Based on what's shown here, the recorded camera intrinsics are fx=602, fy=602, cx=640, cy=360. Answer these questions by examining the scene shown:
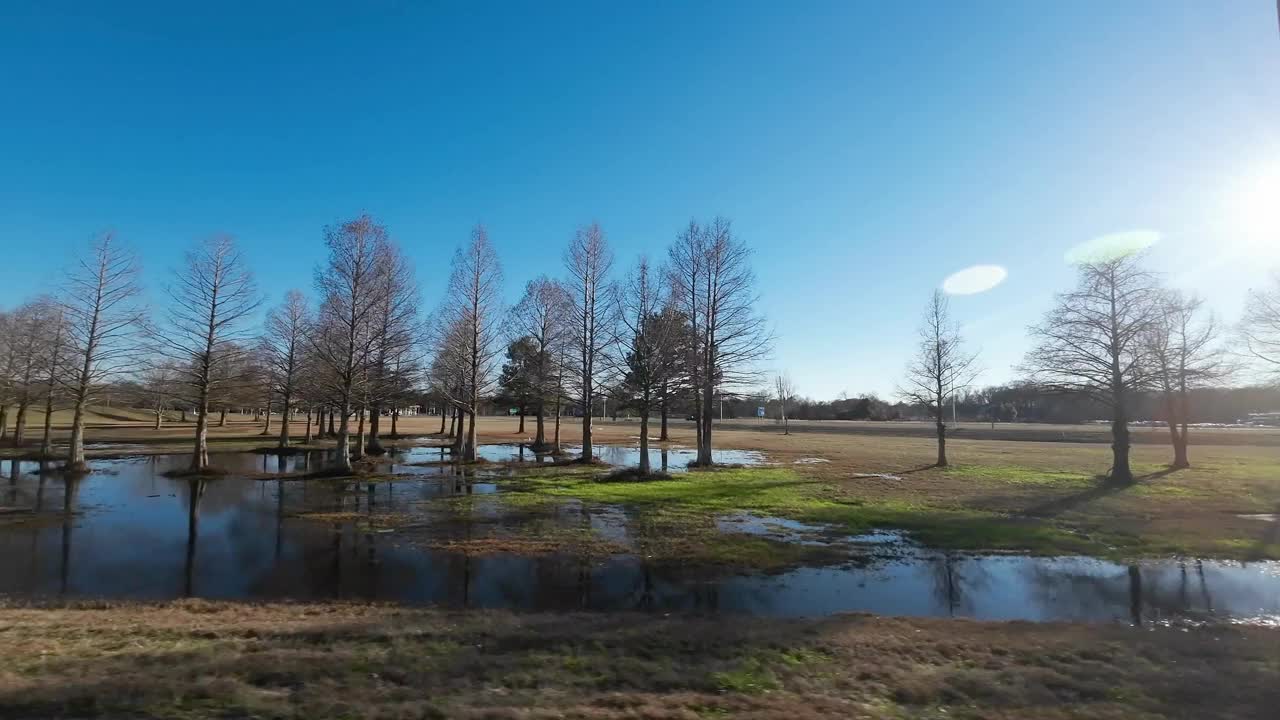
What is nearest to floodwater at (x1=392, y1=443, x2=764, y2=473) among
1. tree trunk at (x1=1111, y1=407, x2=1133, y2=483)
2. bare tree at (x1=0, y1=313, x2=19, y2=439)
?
tree trunk at (x1=1111, y1=407, x2=1133, y2=483)

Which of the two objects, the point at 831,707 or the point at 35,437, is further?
the point at 35,437

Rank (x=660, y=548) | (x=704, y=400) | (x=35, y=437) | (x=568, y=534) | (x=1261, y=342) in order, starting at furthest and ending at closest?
(x=35, y=437), (x=704, y=400), (x=1261, y=342), (x=568, y=534), (x=660, y=548)

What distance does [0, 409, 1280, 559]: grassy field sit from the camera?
15.4 m

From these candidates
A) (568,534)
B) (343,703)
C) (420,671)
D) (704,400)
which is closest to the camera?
(343,703)

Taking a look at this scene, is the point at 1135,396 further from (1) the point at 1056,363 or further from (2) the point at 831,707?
(2) the point at 831,707

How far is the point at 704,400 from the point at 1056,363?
16.4 m

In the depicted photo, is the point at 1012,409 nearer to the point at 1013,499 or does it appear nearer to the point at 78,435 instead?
the point at 1013,499

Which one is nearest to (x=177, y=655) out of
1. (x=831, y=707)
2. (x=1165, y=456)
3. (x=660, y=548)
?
(x=831, y=707)

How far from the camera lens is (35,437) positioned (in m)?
45.2

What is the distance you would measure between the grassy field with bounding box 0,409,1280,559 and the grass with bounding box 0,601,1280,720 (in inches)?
290

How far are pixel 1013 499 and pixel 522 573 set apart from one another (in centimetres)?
1839

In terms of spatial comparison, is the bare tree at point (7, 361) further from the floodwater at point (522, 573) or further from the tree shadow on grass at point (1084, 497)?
the tree shadow on grass at point (1084, 497)

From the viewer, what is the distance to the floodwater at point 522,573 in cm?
1036

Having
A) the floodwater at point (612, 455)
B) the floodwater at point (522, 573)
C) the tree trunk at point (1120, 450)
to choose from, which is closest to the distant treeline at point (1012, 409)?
the floodwater at point (612, 455)
